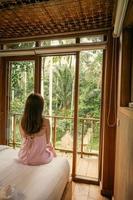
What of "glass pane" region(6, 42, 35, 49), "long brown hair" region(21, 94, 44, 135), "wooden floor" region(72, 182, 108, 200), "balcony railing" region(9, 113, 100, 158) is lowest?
"wooden floor" region(72, 182, 108, 200)

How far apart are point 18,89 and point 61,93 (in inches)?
32.1

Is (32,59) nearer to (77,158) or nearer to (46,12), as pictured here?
(46,12)

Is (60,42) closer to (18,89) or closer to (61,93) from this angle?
(61,93)

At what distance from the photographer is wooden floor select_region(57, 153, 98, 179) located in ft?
9.65

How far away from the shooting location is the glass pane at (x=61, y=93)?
294 centimetres

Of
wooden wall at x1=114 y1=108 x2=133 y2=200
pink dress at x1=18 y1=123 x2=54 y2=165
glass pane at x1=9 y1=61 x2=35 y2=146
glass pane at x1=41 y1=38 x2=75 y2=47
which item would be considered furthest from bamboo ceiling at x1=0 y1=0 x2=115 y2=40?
pink dress at x1=18 y1=123 x2=54 y2=165

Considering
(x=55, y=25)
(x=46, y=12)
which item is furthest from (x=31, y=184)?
(x=55, y=25)

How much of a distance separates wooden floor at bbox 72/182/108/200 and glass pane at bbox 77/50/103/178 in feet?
0.73

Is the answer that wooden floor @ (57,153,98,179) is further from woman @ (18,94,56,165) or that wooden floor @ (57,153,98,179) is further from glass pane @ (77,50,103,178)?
woman @ (18,94,56,165)

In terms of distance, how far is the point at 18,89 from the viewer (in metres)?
3.26

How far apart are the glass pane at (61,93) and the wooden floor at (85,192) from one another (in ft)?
1.88

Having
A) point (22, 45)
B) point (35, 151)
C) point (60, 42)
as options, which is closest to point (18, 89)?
point (22, 45)

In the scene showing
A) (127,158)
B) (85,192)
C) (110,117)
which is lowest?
(85,192)

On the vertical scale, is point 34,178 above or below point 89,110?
below
